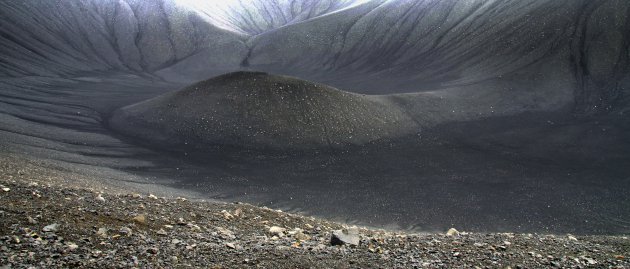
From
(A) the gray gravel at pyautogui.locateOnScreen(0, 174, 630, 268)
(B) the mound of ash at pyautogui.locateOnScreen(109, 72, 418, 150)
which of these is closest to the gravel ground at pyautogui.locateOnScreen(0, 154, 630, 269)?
(A) the gray gravel at pyautogui.locateOnScreen(0, 174, 630, 268)

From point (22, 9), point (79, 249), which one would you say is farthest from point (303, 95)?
point (22, 9)

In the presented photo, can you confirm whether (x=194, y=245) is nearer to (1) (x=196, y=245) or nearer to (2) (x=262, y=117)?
(1) (x=196, y=245)

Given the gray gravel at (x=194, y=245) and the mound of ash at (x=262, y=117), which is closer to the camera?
the gray gravel at (x=194, y=245)

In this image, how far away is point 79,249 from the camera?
507cm

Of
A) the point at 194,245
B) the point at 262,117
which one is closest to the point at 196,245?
the point at 194,245

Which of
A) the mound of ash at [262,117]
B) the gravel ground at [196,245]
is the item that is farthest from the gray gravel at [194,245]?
the mound of ash at [262,117]

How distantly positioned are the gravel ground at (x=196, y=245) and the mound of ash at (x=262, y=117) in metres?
17.6

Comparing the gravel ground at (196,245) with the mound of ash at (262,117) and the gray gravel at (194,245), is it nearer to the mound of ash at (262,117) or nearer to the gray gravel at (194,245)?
the gray gravel at (194,245)

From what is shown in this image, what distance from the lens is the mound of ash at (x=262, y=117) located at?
86.7 ft

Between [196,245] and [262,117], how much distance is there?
22502 millimetres

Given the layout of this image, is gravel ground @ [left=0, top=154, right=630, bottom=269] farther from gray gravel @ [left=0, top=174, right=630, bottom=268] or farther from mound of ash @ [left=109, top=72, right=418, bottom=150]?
mound of ash @ [left=109, top=72, right=418, bottom=150]

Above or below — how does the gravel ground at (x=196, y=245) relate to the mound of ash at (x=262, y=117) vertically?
below

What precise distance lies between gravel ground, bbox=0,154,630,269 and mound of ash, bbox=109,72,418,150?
17.6 meters

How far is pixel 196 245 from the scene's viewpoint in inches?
231
